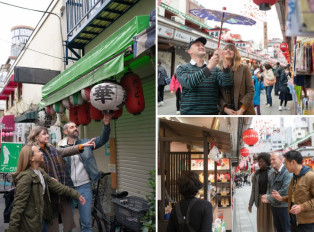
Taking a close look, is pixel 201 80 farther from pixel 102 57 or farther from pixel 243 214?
pixel 102 57

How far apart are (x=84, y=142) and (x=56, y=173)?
0.67m

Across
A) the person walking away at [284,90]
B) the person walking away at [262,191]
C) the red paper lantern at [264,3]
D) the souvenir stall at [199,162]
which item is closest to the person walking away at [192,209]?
the souvenir stall at [199,162]

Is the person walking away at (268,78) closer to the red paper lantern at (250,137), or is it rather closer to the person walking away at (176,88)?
the red paper lantern at (250,137)

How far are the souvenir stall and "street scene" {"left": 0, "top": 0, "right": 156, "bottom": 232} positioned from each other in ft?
3.79

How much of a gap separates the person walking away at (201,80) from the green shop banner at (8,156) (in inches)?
323

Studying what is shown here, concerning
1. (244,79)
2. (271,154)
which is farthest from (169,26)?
(271,154)

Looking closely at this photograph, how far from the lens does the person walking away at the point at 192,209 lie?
3523 mm

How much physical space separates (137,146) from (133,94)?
2.76 m

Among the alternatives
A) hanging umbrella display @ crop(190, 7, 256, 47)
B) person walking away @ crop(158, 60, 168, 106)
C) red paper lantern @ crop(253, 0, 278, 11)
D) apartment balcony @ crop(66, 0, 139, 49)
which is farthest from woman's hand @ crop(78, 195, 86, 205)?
apartment balcony @ crop(66, 0, 139, 49)

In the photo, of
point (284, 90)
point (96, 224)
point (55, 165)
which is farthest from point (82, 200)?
point (284, 90)

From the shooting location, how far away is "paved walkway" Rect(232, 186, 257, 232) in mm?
3398

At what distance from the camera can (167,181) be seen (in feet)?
13.3

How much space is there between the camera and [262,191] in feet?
11.0

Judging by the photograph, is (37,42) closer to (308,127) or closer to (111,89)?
(111,89)
